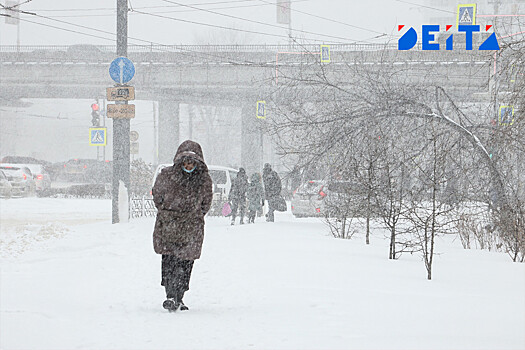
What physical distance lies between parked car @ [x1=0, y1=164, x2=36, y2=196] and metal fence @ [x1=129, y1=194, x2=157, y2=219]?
9.10 meters

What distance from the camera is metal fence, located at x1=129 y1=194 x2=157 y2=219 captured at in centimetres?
2058

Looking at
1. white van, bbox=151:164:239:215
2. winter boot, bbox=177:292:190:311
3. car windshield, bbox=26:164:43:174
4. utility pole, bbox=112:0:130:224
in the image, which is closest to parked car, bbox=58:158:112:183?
car windshield, bbox=26:164:43:174

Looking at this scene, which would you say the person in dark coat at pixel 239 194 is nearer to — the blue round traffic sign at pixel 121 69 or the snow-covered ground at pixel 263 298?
the blue round traffic sign at pixel 121 69

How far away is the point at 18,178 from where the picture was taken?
92.3 feet

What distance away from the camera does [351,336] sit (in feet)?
17.6

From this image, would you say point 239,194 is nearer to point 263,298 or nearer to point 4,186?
point 263,298

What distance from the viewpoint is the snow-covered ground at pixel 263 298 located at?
5.36m

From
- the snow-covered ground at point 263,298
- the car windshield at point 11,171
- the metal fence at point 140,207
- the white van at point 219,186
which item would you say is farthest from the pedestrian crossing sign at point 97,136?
the car windshield at point 11,171

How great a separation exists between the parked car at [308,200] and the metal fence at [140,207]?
453 cm

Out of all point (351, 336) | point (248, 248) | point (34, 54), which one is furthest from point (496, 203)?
point (34, 54)

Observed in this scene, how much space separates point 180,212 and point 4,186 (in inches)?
893

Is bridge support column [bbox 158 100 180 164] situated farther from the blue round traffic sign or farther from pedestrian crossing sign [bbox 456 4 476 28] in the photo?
the blue round traffic sign

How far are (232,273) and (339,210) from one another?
4603mm

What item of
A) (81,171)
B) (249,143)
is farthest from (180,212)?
(249,143)
